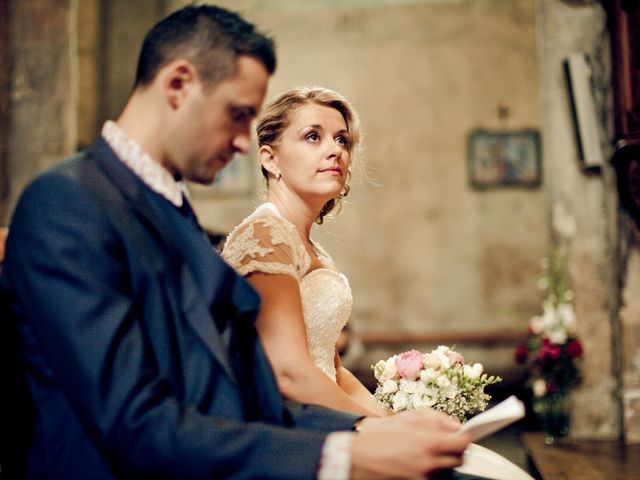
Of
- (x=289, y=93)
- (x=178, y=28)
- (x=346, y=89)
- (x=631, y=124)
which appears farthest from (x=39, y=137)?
(x=346, y=89)

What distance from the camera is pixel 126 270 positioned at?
1333 millimetres

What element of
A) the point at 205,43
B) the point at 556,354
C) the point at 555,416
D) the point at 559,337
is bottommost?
the point at 555,416

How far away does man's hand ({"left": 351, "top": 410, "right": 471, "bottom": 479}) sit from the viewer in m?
1.26

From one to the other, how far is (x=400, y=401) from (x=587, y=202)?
342 centimetres

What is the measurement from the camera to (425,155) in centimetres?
1080

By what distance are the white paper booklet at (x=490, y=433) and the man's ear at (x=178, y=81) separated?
833mm

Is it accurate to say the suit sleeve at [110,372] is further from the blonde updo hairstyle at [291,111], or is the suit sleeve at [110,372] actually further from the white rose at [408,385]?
the blonde updo hairstyle at [291,111]

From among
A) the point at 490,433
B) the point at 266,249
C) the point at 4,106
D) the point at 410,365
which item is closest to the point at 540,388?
the point at 410,365

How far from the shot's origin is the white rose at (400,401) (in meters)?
2.66

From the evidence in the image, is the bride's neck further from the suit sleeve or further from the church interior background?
the church interior background

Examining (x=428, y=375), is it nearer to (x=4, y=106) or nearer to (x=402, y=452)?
(x=402, y=452)

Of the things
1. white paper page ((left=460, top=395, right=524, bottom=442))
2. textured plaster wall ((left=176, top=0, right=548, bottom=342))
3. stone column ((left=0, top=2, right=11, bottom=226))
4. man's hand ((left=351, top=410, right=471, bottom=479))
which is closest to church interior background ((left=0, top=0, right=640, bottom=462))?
textured plaster wall ((left=176, top=0, right=548, bottom=342))

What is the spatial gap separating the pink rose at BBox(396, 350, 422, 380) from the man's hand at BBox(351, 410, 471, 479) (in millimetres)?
1358

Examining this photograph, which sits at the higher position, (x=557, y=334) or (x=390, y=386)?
(x=390, y=386)
